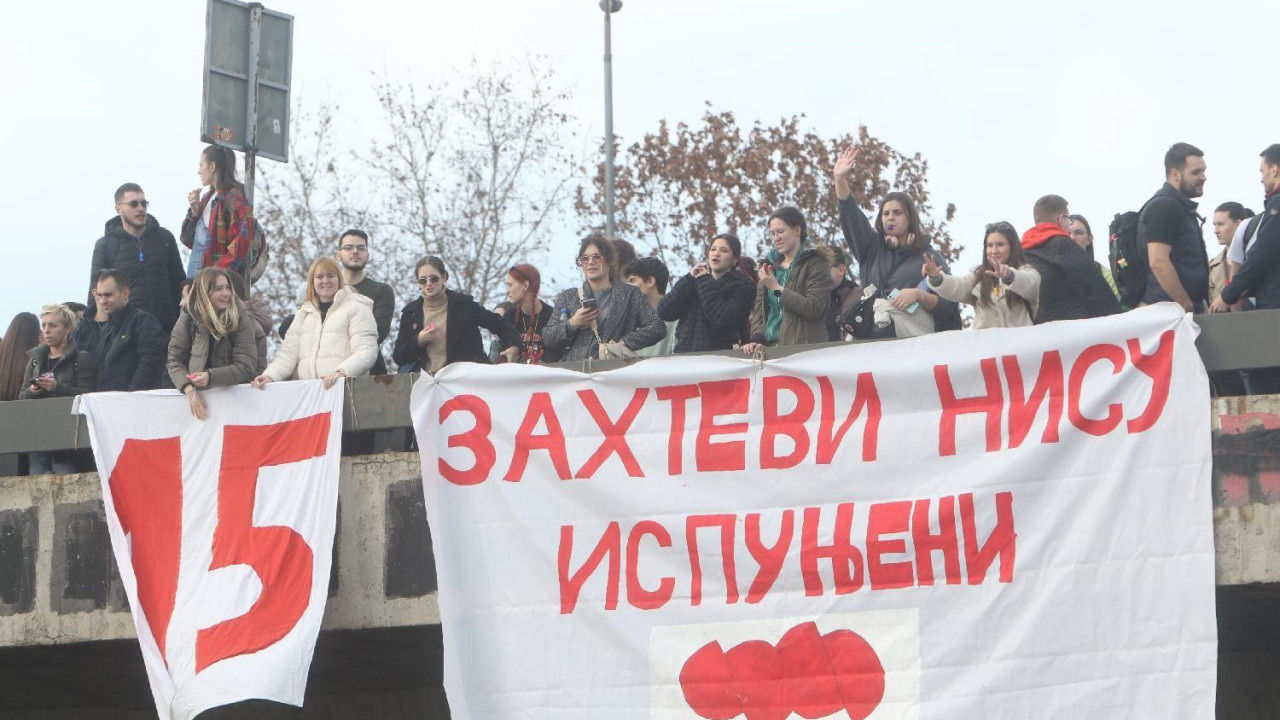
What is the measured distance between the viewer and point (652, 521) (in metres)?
8.61

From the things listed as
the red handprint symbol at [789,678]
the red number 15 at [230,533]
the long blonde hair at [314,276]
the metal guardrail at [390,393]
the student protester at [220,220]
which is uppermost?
the student protester at [220,220]

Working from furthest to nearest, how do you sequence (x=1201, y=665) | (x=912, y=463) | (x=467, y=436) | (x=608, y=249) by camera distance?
(x=608, y=249) < (x=467, y=436) < (x=912, y=463) < (x=1201, y=665)

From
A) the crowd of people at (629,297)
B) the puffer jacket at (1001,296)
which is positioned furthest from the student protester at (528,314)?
the puffer jacket at (1001,296)

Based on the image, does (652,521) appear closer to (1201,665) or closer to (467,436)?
(467,436)

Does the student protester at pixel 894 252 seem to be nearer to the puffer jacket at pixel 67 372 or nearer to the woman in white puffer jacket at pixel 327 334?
the woman in white puffer jacket at pixel 327 334

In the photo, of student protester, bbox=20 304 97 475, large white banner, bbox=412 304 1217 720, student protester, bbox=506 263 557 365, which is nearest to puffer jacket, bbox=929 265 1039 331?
large white banner, bbox=412 304 1217 720

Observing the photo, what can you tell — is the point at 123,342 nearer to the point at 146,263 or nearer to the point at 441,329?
the point at 146,263

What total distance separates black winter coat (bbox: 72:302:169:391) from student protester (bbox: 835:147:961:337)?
3.79m

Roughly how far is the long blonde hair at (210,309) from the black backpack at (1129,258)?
4537 mm

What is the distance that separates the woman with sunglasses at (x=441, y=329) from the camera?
9.93 meters

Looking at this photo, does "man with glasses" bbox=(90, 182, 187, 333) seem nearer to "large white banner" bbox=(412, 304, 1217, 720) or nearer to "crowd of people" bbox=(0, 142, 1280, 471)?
"crowd of people" bbox=(0, 142, 1280, 471)

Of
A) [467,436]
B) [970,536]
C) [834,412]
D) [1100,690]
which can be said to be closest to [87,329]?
[467,436]

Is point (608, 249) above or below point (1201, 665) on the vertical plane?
above

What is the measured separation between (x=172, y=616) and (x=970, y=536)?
3.93m
